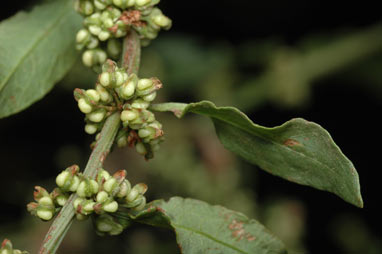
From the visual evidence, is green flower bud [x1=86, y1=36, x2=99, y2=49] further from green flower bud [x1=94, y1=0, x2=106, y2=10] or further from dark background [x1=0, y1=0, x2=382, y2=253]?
dark background [x1=0, y1=0, x2=382, y2=253]

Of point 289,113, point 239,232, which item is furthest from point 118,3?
point 289,113

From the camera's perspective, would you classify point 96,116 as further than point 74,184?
Yes

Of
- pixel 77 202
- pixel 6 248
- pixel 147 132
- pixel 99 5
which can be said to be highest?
pixel 99 5

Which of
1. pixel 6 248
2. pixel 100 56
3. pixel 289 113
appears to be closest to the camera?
pixel 6 248

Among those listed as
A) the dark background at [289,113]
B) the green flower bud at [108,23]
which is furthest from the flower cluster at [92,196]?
the dark background at [289,113]

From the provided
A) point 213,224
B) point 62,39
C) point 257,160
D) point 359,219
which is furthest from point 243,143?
point 359,219

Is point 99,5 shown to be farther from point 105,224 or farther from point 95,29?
point 105,224

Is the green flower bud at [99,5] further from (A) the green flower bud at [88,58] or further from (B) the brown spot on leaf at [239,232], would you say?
(B) the brown spot on leaf at [239,232]
